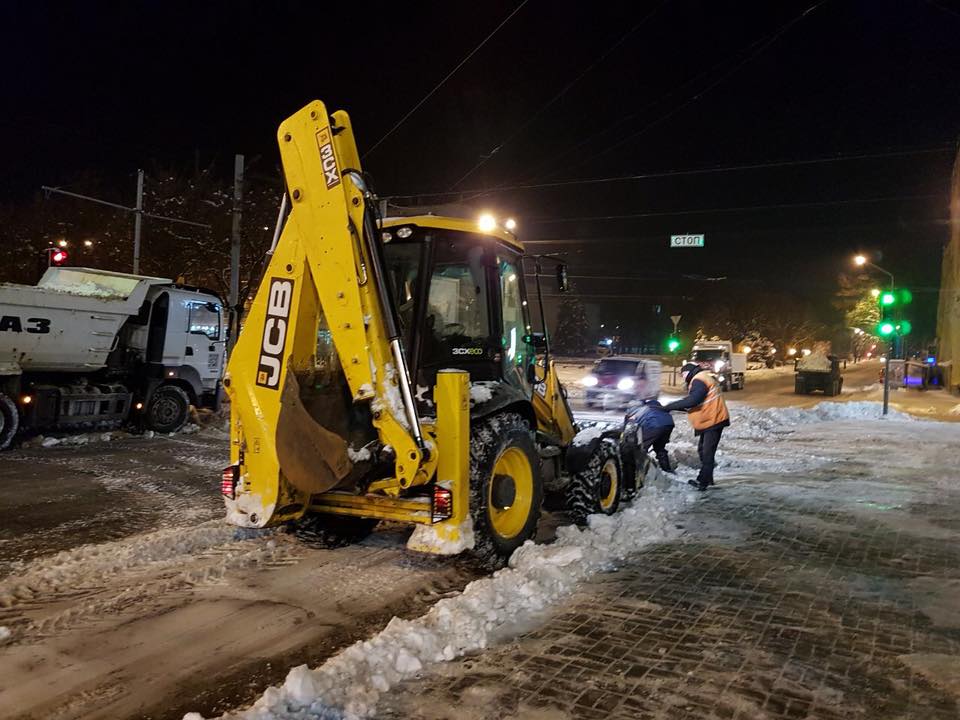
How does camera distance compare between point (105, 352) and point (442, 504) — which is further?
point (105, 352)

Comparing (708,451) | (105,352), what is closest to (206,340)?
(105,352)

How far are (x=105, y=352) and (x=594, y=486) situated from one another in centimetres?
1081

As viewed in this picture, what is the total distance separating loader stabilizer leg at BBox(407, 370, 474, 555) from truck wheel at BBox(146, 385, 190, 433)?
11.2m

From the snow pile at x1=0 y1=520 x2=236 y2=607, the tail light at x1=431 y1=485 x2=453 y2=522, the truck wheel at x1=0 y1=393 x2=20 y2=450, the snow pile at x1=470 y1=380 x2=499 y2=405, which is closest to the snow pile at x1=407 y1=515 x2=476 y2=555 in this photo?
the tail light at x1=431 y1=485 x2=453 y2=522

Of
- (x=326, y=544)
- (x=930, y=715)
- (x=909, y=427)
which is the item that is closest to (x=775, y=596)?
(x=930, y=715)

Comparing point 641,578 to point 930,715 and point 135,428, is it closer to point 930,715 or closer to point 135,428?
point 930,715

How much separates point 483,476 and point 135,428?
38.4 ft

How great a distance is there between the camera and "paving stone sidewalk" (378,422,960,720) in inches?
150

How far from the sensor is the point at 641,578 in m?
5.92

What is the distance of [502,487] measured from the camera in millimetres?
6234

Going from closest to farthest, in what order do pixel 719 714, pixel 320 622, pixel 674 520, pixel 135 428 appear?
pixel 719 714
pixel 320 622
pixel 674 520
pixel 135 428

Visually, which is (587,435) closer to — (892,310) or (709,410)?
(709,410)

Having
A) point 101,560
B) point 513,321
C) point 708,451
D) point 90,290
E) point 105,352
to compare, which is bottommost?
point 101,560

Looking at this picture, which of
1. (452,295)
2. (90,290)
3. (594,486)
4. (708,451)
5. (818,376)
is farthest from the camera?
(818,376)
